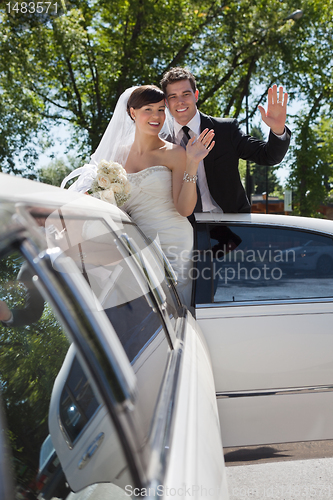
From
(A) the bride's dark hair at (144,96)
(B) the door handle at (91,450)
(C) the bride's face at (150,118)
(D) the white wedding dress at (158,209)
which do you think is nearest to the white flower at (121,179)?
(D) the white wedding dress at (158,209)

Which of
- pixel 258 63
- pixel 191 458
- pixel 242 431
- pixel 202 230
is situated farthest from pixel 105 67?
pixel 191 458

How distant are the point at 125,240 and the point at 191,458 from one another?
0.77 metres

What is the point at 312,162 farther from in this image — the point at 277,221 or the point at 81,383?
the point at 81,383

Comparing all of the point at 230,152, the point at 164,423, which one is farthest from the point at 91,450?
the point at 230,152

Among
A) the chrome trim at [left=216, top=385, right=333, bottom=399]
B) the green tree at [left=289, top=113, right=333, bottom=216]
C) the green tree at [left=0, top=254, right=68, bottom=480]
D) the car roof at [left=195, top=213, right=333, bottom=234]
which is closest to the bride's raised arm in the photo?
the car roof at [left=195, top=213, right=333, bottom=234]

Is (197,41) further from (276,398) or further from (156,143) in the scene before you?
(276,398)

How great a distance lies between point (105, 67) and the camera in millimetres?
12305

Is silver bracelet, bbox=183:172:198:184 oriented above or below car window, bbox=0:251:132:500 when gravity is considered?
above

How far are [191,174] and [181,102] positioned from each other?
0.75 meters

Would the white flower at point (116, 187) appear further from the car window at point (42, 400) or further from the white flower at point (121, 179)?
the car window at point (42, 400)

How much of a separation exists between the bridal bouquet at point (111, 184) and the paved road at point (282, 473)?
1479 millimetres

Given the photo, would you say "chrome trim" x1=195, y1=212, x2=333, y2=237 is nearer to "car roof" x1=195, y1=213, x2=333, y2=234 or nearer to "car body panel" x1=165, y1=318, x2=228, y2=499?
"car roof" x1=195, y1=213, x2=333, y2=234

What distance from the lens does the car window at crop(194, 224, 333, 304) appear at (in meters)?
2.35

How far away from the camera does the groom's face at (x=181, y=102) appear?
9.93 feet
